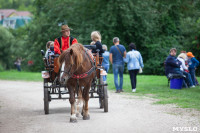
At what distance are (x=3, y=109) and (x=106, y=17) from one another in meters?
23.9

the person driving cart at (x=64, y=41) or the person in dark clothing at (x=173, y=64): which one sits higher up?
the person driving cart at (x=64, y=41)

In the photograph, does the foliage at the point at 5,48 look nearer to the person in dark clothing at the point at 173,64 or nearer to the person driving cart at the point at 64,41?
the person in dark clothing at the point at 173,64

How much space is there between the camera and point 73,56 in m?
8.53

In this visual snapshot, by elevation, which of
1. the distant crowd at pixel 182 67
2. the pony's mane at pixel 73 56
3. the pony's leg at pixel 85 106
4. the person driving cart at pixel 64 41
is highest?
the person driving cart at pixel 64 41

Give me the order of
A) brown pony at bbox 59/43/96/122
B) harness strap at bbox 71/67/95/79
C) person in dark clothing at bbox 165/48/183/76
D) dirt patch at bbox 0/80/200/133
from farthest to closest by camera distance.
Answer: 1. person in dark clothing at bbox 165/48/183/76
2. harness strap at bbox 71/67/95/79
3. brown pony at bbox 59/43/96/122
4. dirt patch at bbox 0/80/200/133

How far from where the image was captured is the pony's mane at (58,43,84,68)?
844 centimetres

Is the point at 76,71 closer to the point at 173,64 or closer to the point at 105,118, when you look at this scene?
the point at 105,118

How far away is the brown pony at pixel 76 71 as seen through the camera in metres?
8.41

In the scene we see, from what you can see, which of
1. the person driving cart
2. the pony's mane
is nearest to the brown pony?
the pony's mane

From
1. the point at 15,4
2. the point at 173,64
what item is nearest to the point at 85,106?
the point at 173,64

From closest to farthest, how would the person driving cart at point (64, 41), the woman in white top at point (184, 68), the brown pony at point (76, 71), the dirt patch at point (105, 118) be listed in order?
the dirt patch at point (105, 118), the brown pony at point (76, 71), the person driving cart at point (64, 41), the woman in white top at point (184, 68)

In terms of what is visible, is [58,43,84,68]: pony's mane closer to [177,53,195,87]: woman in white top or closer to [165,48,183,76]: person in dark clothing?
[165,48,183,76]: person in dark clothing

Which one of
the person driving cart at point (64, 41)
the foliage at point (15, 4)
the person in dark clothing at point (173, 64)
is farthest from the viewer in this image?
the foliage at point (15, 4)

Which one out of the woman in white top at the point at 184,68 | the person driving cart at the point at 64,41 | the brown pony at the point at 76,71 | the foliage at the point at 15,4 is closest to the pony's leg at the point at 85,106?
the brown pony at the point at 76,71
